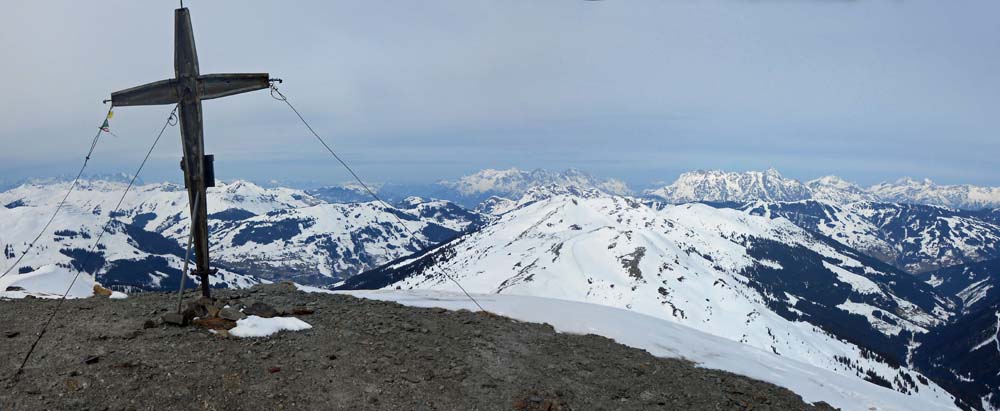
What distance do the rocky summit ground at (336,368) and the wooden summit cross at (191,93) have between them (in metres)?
3.52

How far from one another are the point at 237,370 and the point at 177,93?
7.12 meters

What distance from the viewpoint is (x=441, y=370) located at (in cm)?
1056

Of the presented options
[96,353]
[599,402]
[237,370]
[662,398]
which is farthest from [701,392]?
[96,353]

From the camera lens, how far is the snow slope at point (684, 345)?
1423 cm

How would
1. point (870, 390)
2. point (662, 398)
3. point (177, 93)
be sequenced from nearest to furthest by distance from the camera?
1. point (662, 398)
2. point (177, 93)
3. point (870, 390)

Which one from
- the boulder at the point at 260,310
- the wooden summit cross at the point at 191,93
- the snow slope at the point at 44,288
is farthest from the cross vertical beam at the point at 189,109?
the snow slope at the point at 44,288

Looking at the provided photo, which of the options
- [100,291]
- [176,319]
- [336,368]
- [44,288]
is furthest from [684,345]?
[44,288]

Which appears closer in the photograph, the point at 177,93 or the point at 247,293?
the point at 177,93

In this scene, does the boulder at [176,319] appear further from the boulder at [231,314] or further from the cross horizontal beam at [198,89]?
the cross horizontal beam at [198,89]

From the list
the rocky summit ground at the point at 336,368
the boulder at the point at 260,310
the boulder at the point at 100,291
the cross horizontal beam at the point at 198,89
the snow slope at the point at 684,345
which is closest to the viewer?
the rocky summit ground at the point at 336,368

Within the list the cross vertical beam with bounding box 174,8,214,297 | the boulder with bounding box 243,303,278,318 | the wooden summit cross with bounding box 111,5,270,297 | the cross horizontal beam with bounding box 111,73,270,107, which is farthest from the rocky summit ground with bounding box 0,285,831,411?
the cross horizontal beam with bounding box 111,73,270,107

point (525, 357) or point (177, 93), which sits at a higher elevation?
point (177, 93)

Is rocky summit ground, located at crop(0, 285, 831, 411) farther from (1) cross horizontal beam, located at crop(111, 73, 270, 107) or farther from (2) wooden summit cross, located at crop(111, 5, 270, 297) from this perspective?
(1) cross horizontal beam, located at crop(111, 73, 270, 107)

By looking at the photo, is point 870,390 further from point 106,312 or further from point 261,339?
point 106,312
